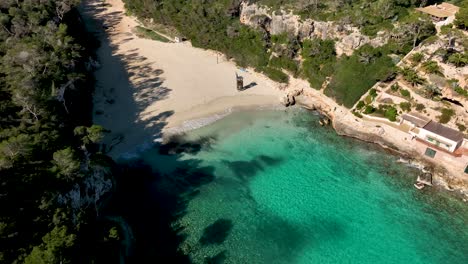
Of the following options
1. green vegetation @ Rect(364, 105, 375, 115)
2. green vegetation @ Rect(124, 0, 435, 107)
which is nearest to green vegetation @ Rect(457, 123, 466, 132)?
green vegetation @ Rect(364, 105, 375, 115)

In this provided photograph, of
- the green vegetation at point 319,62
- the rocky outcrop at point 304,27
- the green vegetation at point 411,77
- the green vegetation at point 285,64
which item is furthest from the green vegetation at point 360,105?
the green vegetation at point 285,64

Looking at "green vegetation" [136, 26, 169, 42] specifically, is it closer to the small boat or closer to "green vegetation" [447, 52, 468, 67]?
"green vegetation" [447, 52, 468, 67]

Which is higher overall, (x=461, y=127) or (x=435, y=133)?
(x=461, y=127)

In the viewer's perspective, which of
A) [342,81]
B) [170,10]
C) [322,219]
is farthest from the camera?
[170,10]

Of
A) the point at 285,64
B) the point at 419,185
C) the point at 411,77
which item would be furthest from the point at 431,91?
the point at 285,64

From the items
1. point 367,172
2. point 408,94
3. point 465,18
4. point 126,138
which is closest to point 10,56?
point 126,138

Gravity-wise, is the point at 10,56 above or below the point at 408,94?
above

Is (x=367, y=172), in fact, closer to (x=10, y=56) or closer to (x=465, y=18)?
(x=465, y=18)

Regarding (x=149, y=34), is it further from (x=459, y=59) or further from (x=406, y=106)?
(x=459, y=59)
